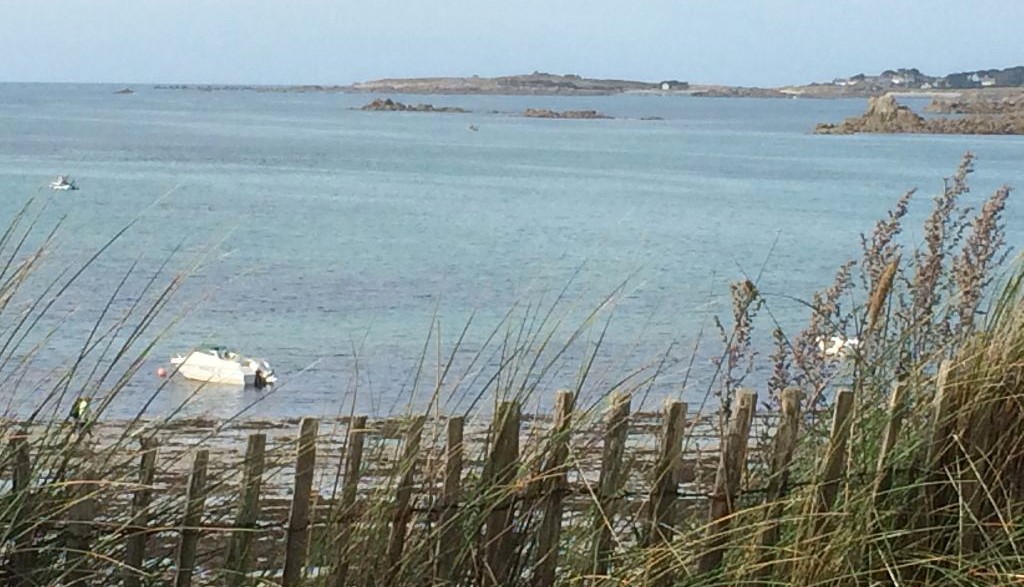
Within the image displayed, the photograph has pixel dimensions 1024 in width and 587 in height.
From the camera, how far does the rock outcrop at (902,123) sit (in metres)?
126

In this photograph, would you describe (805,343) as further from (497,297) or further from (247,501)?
(497,297)

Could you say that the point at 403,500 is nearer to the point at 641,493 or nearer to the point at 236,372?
the point at 641,493

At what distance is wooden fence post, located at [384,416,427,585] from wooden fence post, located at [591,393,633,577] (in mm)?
501

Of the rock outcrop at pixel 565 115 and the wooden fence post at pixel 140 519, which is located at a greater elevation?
the wooden fence post at pixel 140 519

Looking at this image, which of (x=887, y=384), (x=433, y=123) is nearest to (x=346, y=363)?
(x=887, y=384)

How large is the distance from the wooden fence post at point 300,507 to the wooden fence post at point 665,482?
915 millimetres

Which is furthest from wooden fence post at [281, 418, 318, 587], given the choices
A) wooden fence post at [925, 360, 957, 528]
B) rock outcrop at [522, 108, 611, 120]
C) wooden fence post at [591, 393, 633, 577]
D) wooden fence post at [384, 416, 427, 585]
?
rock outcrop at [522, 108, 611, 120]

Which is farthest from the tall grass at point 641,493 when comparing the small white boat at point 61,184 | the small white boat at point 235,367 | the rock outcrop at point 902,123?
the rock outcrop at point 902,123

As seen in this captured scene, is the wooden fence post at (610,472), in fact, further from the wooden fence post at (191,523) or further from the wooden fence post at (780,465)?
the wooden fence post at (191,523)

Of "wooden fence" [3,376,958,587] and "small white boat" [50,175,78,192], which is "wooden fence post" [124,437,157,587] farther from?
"small white boat" [50,175,78,192]

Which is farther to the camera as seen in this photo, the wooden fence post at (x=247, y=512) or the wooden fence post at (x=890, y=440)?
the wooden fence post at (x=890, y=440)

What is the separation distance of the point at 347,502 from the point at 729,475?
1.07 meters

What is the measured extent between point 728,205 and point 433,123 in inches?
3637

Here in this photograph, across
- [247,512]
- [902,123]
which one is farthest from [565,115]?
[247,512]
